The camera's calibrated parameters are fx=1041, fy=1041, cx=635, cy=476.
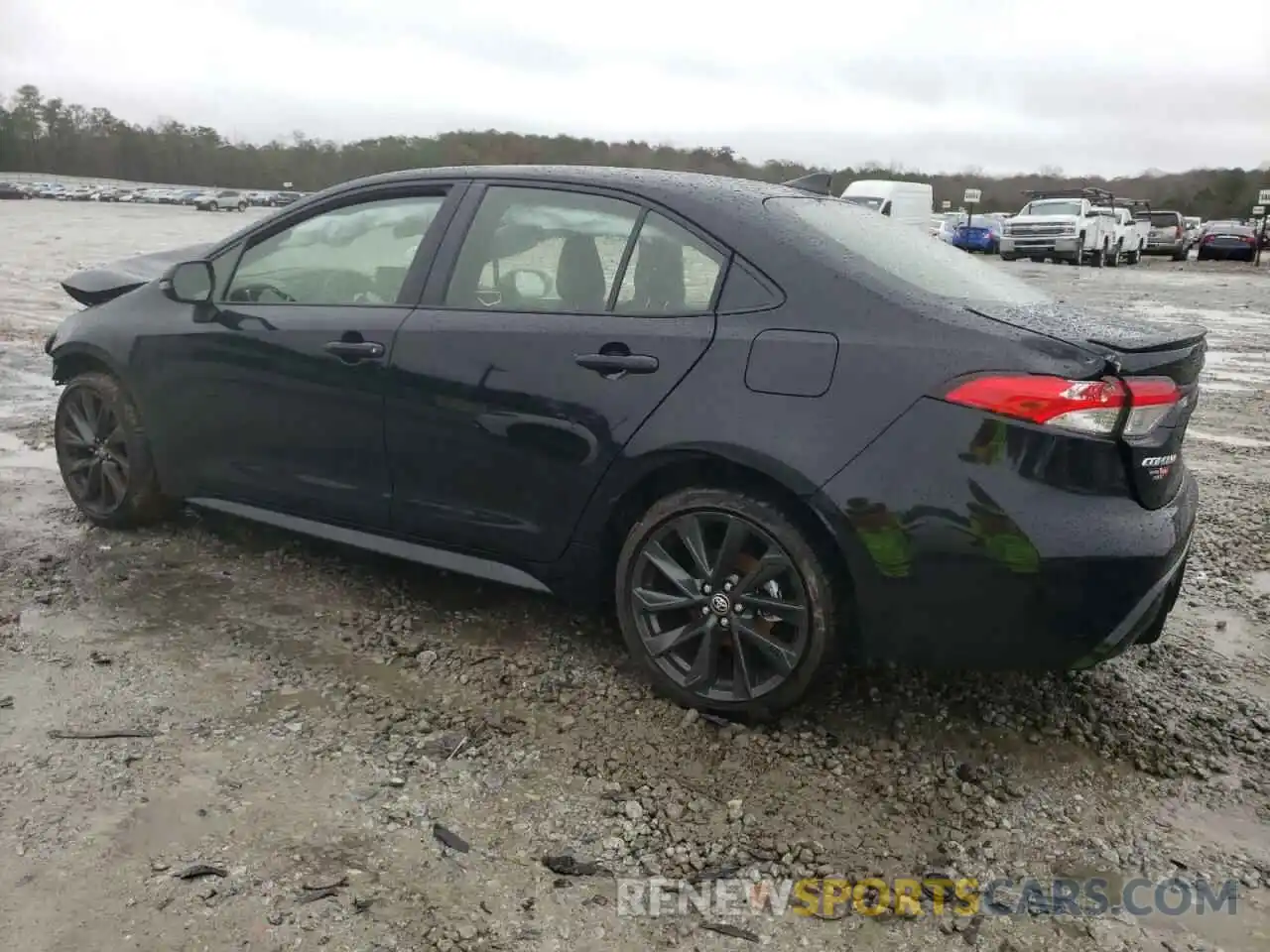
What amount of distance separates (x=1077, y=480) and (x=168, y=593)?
3.22m

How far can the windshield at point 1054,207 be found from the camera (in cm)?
3116

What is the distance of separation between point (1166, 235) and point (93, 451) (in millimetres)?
44137

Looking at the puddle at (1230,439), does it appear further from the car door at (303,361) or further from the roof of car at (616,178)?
the car door at (303,361)

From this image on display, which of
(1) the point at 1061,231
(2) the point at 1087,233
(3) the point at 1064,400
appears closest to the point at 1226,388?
(3) the point at 1064,400

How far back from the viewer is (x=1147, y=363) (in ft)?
8.84

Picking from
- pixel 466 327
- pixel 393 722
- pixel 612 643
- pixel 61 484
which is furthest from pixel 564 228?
pixel 61 484

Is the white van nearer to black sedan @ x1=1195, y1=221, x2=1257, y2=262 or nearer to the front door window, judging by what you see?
black sedan @ x1=1195, y1=221, x2=1257, y2=262

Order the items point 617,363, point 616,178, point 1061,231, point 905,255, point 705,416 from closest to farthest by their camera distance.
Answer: point 705,416 < point 617,363 < point 905,255 < point 616,178 < point 1061,231

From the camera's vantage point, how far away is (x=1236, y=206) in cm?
6600

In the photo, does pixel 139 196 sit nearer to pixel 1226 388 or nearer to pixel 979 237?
pixel 979 237

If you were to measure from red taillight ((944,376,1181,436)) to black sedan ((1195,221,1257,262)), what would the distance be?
130 feet

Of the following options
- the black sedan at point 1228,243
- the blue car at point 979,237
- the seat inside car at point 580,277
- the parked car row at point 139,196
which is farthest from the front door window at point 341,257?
the parked car row at point 139,196

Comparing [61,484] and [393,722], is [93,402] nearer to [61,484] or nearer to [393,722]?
[61,484]

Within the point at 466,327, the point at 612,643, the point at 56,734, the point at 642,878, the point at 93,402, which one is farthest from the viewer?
the point at 93,402
